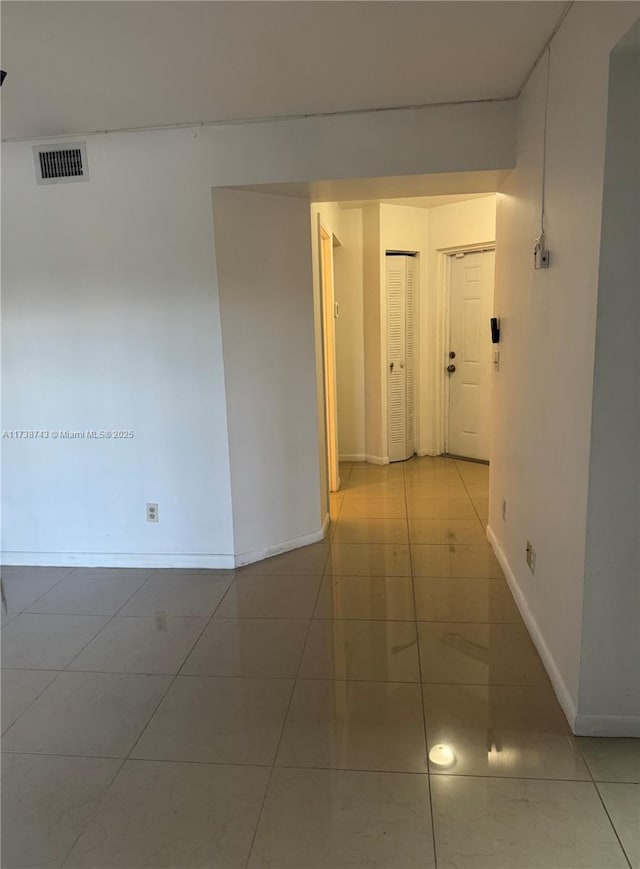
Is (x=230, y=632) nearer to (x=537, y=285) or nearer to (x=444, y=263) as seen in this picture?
(x=537, y=285)

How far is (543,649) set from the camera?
2.17 meters

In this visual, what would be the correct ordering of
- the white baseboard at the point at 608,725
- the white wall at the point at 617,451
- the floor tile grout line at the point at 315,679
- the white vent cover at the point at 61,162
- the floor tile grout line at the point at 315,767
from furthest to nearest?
1. the white vent cover at the point at 61,162
2. the floor tile grout line at the point at 315,679
3. the white baseboard at the point at 608,725
4. the floor tile grout line at the point at 315,767
5. the white wall at the point at 617,451

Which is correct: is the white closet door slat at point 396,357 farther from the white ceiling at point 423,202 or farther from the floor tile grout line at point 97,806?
the floor tile grout line at point 97,806

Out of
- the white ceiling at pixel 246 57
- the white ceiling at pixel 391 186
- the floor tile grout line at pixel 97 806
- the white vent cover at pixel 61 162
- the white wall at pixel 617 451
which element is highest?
the white ceiling at pixel 246 57

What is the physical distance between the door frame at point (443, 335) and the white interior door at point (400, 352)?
0.87 ft

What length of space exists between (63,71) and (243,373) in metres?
1.55

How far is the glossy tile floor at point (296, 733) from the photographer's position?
57.0 inches

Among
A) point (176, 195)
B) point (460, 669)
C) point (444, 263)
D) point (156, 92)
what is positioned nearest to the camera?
point (460, 669)

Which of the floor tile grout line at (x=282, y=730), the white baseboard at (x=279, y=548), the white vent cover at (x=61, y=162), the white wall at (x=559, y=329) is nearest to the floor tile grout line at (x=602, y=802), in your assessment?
the white wall at (x=559, y=329)

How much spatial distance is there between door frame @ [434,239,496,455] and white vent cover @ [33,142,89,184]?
3548mm

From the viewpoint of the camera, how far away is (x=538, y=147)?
87.3 inches

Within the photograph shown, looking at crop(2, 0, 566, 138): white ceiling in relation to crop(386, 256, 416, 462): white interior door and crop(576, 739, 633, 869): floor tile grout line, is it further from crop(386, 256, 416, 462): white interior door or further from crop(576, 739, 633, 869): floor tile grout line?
crop(386, 256, 416, 462): white interior door

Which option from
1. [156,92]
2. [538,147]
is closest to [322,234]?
[156,92]

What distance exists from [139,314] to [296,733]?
2227 millimetres
